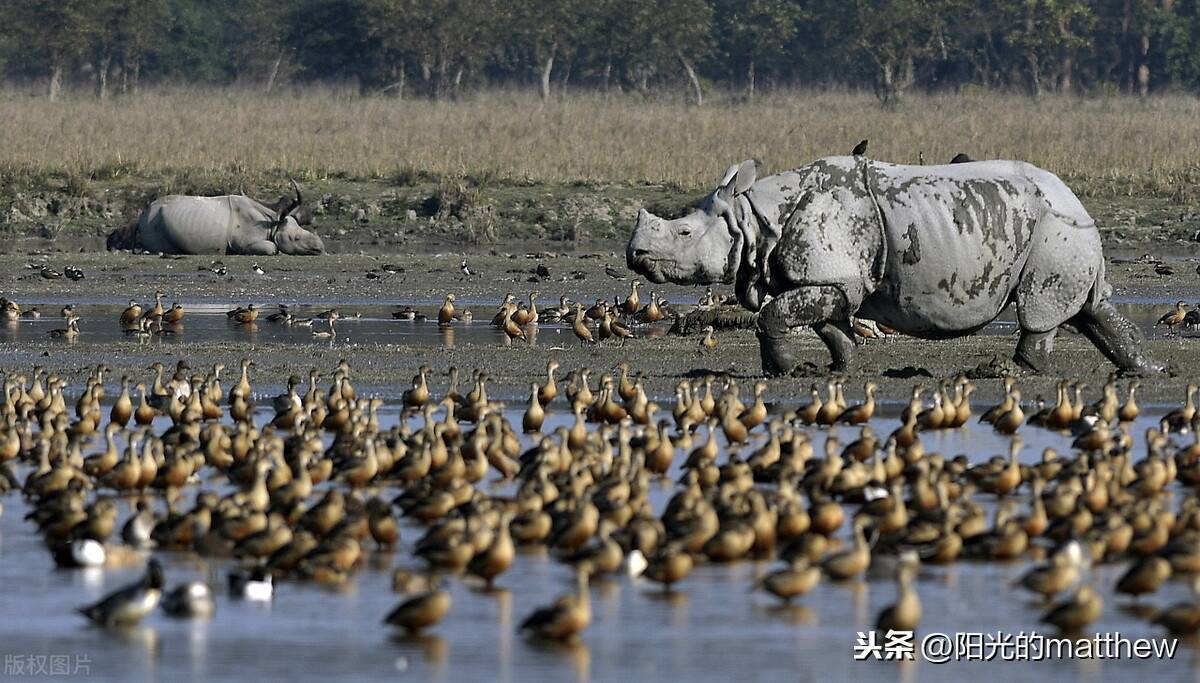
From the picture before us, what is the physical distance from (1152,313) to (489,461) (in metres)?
13.4

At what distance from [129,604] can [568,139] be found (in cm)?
3497

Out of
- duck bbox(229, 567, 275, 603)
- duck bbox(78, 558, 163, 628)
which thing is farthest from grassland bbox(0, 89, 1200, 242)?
duck bbox(78, 558, 163, 628)

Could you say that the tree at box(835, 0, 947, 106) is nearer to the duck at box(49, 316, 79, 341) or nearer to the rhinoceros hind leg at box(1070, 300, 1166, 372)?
the duck at box(49, 316, 79, 341)

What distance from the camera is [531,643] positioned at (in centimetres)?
1113

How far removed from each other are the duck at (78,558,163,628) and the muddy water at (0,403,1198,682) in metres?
0.08

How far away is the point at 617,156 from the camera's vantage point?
43281 millimetres

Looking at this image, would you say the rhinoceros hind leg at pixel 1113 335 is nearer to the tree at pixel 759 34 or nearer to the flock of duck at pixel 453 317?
the flock of duck at pixel 453 317

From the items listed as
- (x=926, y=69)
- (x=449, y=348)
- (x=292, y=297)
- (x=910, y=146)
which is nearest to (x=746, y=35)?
(x=926, y=69)

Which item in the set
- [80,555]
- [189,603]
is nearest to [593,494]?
[189,603]

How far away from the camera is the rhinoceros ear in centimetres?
2030

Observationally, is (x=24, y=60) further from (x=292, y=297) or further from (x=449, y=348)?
(x=449, y=348)

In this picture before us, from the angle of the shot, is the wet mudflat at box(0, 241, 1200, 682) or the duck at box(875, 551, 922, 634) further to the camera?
the duck at box(875, 551, 922, 634)

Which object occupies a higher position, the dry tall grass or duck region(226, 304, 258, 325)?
the dry tall grass

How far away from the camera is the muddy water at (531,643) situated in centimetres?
1068
